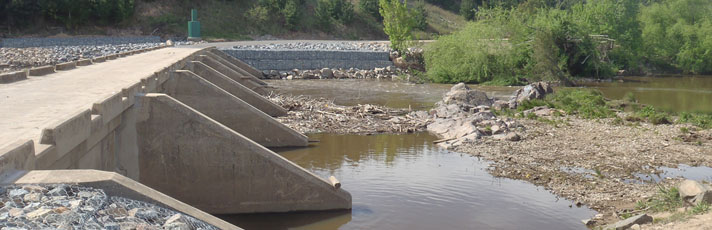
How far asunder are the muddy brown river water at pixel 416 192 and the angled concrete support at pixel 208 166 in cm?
29

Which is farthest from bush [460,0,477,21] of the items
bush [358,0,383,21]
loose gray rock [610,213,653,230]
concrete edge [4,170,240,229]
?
concrete edge [4,170,240,229]

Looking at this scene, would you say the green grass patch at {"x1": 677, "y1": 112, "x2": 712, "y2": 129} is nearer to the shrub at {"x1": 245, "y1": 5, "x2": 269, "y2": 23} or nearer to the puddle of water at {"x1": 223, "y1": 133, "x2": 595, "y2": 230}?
the puddle of water at {"x1": 223, "y1": 133, "x2": 595, "y2": 230}

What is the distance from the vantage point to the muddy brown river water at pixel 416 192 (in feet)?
32.6

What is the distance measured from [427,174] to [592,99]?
437 inches

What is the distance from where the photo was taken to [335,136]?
16781 millimetres

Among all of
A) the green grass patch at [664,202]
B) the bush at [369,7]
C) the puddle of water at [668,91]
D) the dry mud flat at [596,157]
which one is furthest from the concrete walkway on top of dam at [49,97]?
the bush at [369,7]

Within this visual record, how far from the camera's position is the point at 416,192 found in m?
11.6

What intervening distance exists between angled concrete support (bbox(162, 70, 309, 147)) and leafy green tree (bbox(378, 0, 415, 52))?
2418cm

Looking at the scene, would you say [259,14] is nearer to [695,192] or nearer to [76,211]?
[695,192]

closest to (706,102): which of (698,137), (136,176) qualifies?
(698,137)

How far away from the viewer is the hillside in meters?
50.0

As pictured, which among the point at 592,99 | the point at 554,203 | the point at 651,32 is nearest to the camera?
the point at 554,203

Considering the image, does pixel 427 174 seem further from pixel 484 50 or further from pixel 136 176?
pixel 484 50

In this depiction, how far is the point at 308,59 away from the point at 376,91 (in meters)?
8.62
